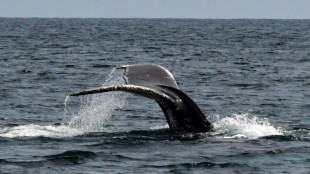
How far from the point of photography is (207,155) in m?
15.1

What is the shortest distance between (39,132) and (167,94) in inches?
159

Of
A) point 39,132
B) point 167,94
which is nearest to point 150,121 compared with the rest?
point 39,132

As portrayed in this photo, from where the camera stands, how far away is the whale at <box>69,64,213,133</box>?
48.3 feet

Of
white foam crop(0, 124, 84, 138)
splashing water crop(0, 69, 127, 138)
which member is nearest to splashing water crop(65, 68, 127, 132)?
splashing water crop(0, 69, 127, 138)

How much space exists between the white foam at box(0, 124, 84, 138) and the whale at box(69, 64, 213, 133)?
278 cm

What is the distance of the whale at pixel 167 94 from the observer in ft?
48.3

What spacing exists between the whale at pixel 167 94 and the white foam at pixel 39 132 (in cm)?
278

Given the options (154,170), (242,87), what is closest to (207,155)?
(154,170)

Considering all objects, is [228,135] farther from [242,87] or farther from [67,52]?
[67,52]

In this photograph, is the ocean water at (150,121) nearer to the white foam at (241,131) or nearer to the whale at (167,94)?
the white foam at (241,131)

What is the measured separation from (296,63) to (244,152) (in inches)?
1157

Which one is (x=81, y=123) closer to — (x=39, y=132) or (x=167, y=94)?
(x=39, y=132)

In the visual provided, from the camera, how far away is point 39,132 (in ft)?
58.6

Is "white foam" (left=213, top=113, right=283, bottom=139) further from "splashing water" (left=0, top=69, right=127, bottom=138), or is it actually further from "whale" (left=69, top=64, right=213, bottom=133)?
"splashing water" (left=0, top=69, right=127, bottom=138)
